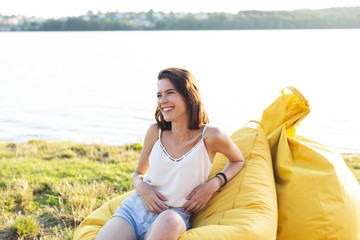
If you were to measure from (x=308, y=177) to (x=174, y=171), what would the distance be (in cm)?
94

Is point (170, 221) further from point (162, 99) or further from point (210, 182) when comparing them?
point (162, 99)

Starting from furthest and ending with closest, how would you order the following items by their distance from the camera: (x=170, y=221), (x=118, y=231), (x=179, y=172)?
(x=179, y=172)
(x=118, y=231)
(x=170, y=221)

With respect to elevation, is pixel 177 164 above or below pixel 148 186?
above

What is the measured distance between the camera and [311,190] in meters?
2.89

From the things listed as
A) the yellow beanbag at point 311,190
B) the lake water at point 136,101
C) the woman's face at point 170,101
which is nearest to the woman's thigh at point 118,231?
the woman's face at point 170,101

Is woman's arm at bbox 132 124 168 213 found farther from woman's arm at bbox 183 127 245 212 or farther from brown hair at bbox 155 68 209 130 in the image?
brown hair at bbox 155 68 209 130

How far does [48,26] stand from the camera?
4756cm

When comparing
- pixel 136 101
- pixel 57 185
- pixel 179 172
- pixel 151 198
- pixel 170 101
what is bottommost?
pixel 136 101

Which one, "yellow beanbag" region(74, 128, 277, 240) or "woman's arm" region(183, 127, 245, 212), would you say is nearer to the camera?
"yellow beanbag" region(74, 128, 277, 240)

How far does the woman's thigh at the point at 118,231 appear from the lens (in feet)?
8.31

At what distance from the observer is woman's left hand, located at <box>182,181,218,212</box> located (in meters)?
2.66

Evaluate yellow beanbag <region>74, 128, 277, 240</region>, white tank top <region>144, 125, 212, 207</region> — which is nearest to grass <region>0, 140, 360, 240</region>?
yellow beanbag <region>74, 128, 277, 240</region>

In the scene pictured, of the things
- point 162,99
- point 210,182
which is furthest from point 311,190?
point 162,99

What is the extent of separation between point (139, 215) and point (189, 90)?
32.8 inches
